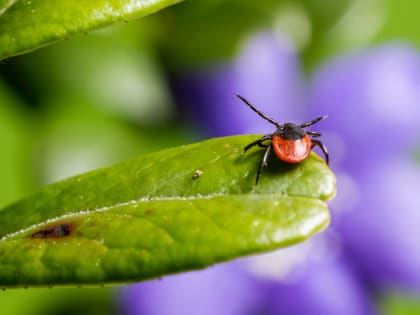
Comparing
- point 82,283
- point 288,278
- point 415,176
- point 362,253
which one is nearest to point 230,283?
point 288,278

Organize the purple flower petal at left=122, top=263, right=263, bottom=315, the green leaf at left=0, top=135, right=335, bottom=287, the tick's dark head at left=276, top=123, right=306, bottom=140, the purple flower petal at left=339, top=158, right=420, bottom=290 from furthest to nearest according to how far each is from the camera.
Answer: the purple flower petal at left=339, top=158, right=420, bottom=290 < the purple flower petal at left=122, top=263, right=263, bottom=315 < the tick's dark head at left=276, top=123, right=306, bottom=140 < the green leaf at left=0, top=135, right=335, bottom=287

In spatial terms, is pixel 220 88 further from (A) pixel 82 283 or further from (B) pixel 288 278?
(A) pixel 82 283

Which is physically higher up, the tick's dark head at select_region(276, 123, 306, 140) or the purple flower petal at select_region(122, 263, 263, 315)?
the tick's dark head at select_region(276, 123, 306, 140)

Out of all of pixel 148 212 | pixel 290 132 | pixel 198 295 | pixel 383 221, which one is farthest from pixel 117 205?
pixel 383 221

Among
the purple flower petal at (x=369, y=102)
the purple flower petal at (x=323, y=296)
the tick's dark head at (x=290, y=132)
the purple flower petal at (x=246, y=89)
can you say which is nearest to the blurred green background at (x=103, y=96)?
the purple flower petal at (x=246, y=89)

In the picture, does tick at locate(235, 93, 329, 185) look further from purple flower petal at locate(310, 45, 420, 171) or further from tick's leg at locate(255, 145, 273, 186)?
purple flower petal at locate(310, 45, 420, 171)

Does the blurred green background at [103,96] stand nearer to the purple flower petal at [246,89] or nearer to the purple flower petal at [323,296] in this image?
the purple flower petal at [246,89]

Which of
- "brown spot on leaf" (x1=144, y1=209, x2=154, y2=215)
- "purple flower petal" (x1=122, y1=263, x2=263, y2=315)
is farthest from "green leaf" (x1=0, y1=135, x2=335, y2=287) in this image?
"purple flower petal" (x1=122, y1=263, x2=263, y2=315)
